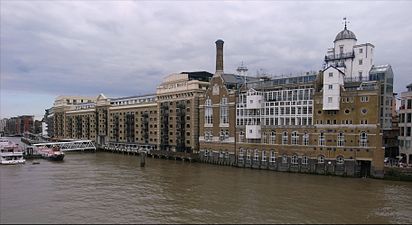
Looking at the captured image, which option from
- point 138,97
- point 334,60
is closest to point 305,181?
point 334,60

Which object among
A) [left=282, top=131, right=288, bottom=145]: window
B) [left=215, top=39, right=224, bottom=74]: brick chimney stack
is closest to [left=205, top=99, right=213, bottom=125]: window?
[left=215, top=39, right=224, bottom=74]: brick chimney stack

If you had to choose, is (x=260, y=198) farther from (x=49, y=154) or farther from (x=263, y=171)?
(x=49, y=154)

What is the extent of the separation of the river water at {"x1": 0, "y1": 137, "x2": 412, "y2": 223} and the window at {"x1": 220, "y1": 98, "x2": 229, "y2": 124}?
54.7ft

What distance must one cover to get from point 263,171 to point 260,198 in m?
22.4

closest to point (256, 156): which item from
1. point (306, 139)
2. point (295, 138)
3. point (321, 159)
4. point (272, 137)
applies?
point (272, 137)

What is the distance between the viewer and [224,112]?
75812mm

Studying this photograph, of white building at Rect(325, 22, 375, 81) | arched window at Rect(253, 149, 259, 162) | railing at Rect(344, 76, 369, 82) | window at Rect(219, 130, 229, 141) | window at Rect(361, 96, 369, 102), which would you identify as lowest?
arched window at Rect(253, 149, 259, 162)

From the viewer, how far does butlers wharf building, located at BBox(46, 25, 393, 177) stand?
56.0 metres

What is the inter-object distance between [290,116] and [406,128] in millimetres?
19298

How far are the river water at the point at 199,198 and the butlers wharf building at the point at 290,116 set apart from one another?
4.52 m

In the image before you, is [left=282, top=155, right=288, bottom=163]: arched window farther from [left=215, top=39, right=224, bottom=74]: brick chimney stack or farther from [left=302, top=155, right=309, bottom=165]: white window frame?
[left=215, top=39, right=224, bottom=74]: brick chimney stack

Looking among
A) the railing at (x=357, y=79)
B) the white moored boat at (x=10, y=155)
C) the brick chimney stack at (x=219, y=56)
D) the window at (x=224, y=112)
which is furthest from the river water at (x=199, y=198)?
the brick chimney stack at (x=219, y=56)

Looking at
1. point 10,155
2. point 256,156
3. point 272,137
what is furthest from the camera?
point 10,155

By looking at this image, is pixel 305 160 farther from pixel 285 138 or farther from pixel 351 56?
pixel 351 56
